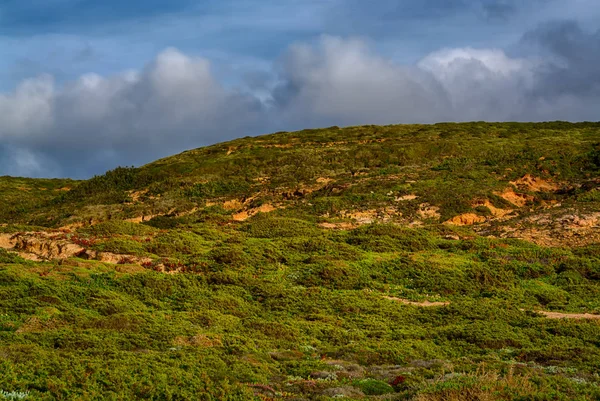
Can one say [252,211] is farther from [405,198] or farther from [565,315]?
[565,315]

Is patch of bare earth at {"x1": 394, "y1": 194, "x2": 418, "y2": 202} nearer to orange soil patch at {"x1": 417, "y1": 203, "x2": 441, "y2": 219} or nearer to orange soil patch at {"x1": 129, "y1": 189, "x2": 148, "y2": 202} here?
orange soil patch at {"x1": 417, "y1": 203, "x2": 441, "y2": 219}

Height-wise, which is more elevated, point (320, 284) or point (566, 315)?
point (320, 284)

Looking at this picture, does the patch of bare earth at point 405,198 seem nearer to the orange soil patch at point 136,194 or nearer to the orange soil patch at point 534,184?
the orange soil patch at point 534,184

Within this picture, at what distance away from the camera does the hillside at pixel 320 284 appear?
11789 millimetres

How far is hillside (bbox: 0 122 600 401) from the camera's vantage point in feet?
38.7

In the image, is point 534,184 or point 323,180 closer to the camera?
point 534,184

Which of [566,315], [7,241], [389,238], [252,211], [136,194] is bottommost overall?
[566,315]

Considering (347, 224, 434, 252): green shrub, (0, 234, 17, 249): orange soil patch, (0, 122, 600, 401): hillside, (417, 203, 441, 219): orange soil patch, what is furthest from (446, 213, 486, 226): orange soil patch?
(0, 234, 17, 249): orange soil patch

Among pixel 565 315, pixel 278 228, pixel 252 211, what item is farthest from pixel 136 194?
pixel 565 315

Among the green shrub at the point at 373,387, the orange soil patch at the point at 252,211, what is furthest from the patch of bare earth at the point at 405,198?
the green shrub at the point at 373,387

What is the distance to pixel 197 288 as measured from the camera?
21.1 meters

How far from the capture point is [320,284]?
23.3 metres

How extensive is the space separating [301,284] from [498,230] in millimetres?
14470

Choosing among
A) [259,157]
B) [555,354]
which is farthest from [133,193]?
[555,354]
